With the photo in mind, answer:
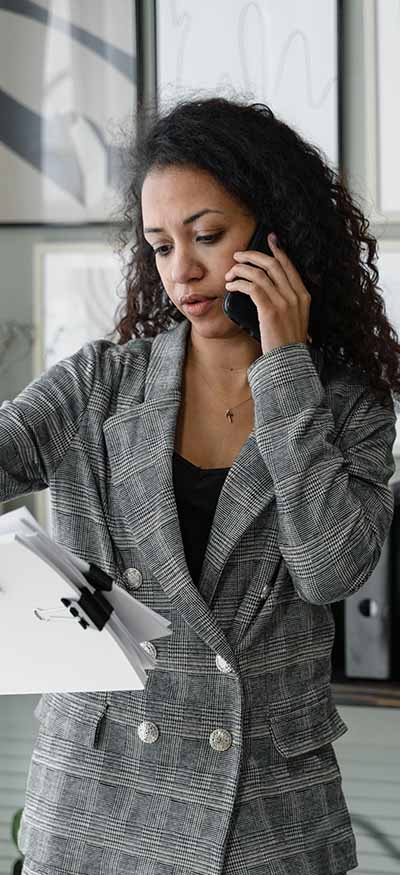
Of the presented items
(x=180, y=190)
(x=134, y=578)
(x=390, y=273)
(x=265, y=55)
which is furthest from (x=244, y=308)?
(x=265, y=55)

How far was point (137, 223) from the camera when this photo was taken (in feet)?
4.44

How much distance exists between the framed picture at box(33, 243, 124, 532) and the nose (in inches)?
69.6

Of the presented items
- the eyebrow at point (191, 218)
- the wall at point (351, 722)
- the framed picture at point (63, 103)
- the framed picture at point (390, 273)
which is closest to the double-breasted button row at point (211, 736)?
the eyebrow at point (191, 218)

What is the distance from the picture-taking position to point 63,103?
297cm

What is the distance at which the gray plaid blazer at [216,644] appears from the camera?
113 cm

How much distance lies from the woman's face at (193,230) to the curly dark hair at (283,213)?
0.05 ft

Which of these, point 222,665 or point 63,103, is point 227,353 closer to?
point 222,665

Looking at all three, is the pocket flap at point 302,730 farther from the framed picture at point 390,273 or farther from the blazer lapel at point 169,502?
the framed picture at point 390,273

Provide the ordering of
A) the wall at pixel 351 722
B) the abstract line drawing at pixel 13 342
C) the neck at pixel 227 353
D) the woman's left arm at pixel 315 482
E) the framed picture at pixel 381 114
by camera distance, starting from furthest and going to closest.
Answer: the abstract line drawing at pixel 13 342 → the framed picture at pixel 381 114 → the wall at pixel 351 722 → the neck at pixel 227 353 → the woman's left arm at pixel 315 482

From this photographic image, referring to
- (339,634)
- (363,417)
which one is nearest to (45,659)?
(363,417)

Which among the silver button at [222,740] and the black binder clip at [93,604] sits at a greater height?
the black binder clip at [93,604]

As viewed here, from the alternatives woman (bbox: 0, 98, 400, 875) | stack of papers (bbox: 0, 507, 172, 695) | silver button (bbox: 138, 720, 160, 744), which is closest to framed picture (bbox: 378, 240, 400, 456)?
woman (bbox: 0, 98, 400, 875)

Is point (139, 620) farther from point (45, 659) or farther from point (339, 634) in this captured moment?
point (339, 634)

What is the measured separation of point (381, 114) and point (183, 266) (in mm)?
1705
